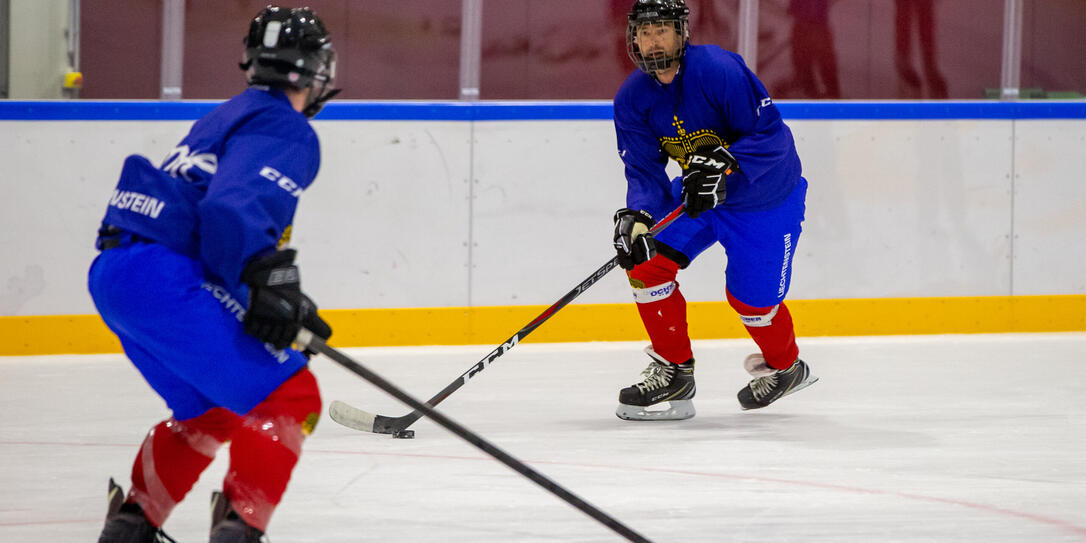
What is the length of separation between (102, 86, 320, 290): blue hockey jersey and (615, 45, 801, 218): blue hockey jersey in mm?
1744

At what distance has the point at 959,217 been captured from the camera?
5359mm

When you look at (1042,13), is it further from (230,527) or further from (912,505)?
(230,527)

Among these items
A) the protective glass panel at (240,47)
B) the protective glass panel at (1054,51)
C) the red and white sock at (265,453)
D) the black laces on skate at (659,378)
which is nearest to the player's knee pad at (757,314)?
the black laces on skate at (659,378)

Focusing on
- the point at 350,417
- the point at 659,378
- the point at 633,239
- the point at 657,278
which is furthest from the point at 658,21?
the point at 350,417

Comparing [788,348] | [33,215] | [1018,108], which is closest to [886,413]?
[788,348]

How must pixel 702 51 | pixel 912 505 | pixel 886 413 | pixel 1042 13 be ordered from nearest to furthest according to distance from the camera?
1. pixel 912 505
2. pixel 702 51
3. pixel 886 413
4. pixel 1042 13

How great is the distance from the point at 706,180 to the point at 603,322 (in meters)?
1.77

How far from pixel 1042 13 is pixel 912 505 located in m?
3.75

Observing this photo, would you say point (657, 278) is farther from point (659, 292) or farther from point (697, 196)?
A: point (697, 196)

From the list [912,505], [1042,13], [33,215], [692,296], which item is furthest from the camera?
[1042,13]

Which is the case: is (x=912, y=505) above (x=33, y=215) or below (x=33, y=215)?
below

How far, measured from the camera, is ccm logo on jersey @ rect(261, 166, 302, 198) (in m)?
1.85

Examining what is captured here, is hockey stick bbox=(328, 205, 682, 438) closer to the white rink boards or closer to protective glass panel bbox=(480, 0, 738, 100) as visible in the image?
the white rink boards

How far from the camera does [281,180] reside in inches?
73.6
